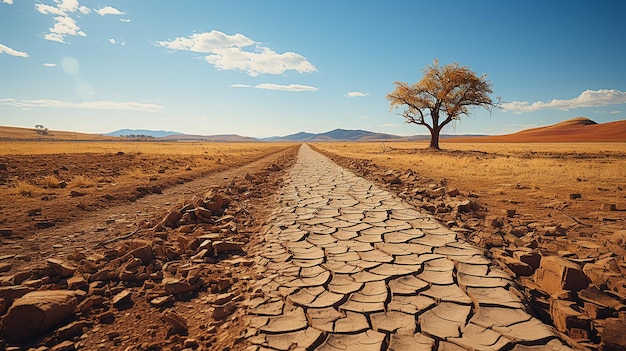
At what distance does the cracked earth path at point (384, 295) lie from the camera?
2.17 m

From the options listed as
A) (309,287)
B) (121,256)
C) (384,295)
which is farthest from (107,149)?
(384,295)

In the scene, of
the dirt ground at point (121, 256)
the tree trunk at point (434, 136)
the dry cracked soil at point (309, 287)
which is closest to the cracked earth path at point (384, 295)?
the dry cracked soil at point (309, 287)

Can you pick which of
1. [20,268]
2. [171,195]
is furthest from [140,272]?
[171,195]

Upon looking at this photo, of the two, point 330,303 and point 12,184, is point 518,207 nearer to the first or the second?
point 330,303

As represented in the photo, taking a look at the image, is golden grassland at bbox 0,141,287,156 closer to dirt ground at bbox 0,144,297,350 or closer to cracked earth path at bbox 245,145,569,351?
dirt ground at bbox 0,144,297,350

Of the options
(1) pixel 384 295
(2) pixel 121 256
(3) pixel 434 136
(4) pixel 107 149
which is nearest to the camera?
(1) pixel 384 295

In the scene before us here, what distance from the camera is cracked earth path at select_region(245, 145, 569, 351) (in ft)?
7.13

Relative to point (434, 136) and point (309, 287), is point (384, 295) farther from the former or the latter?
point (434, 136)

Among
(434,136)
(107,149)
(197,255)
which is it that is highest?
(434,136)

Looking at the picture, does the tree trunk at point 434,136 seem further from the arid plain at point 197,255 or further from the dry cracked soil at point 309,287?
the dry cracked soil at point 309,287

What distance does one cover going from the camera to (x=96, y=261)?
3.73m

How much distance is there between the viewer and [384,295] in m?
2.80

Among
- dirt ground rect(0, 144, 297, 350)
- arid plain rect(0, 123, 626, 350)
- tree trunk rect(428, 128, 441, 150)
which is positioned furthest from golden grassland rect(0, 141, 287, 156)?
arid plain rect(0, 123, 626, 350)

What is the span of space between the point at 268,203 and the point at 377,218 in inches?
114
